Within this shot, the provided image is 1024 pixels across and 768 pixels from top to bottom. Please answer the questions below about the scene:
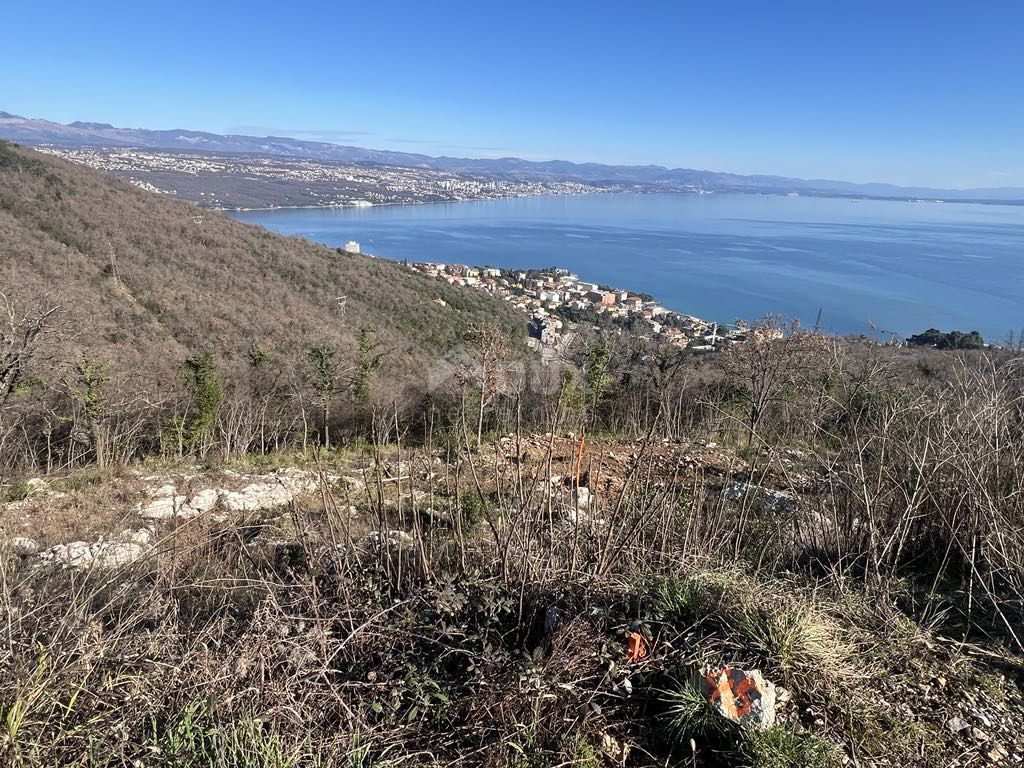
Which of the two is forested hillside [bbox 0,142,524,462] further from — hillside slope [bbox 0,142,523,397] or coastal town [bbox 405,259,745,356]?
coastal town [bbox 405,259,745,356]

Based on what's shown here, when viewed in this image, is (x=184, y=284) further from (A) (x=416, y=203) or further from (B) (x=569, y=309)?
(A) (x=416, y=203)

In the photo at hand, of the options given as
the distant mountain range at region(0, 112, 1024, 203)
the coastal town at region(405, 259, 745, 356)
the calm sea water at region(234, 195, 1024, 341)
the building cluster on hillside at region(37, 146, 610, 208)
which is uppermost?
the distant mountain range at region(0, 112, 1024, 203)

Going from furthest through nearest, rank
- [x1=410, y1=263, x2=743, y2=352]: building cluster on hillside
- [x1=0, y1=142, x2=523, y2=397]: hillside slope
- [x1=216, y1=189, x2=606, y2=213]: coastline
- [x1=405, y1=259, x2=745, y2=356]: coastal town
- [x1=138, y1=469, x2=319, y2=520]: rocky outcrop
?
[x1=216, y1=189, x2=606, y2=213]: coastline, [x1=410, y1=263, x2=743, y2=352]: building cluster on hillside, [x1=405, y1=259, x2=745, y2=356]: coastal town, [x1=0, y1=142, x2=523, y2=397]: hillside slope, [x1=138, y1=469, x2=319, y2=520]: rocky outcrop

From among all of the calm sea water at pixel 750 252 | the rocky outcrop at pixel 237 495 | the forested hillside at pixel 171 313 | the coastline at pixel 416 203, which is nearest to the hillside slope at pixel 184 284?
the forested hillside at pixel 171 313

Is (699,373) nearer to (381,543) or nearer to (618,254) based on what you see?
(381,543)

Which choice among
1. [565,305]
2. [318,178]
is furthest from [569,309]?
[318,178]

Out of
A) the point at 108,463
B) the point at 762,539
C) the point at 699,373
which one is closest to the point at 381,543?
the point at 762,539

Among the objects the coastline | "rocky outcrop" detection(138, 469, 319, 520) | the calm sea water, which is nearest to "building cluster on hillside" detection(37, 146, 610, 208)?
the coastline
